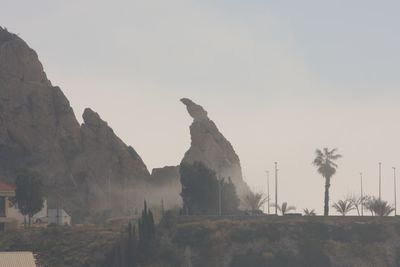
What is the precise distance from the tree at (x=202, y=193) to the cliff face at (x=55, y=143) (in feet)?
106

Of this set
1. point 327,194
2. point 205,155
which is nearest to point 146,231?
point 327,194

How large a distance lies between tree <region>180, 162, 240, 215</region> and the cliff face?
106 feet

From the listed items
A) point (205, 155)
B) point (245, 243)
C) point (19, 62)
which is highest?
point (19, 62)

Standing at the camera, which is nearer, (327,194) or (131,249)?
(131,249)

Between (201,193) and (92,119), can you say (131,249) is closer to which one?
(201,193)

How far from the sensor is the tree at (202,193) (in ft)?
465

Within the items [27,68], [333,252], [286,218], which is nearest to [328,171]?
[286,218]

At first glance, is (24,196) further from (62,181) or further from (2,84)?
(2,84)

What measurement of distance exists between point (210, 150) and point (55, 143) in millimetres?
30625

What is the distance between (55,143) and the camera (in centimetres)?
17612

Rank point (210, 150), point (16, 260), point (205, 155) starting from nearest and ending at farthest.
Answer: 1. point (16, 260)
2. point (205, 155)
3. point (210, 150)

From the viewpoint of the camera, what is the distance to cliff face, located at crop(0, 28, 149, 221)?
172375mm

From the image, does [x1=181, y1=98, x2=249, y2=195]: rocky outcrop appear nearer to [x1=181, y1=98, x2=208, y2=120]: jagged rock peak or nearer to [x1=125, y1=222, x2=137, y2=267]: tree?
[x1=181, y1=98, x2=208, y2=120]: jagged rock peak

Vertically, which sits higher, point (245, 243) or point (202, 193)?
point (202, 193)
